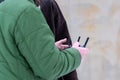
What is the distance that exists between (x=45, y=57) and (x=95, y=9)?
147cm

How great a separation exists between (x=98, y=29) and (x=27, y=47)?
149 centimetres

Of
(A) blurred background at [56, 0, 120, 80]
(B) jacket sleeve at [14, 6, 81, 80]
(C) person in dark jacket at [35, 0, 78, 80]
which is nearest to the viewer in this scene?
(B) jacket sleeve at [14, 6, 81, 80]

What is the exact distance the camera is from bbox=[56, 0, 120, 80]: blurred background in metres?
2.46

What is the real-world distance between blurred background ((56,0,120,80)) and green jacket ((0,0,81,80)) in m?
1.39

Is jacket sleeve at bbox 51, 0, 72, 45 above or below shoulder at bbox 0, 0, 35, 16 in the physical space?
below

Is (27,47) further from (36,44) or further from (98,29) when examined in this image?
(98,29)

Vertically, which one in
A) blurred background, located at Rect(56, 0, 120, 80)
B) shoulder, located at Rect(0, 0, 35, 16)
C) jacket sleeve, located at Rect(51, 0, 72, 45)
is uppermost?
shoulder, located at Rect(0, 0, 35, 16)

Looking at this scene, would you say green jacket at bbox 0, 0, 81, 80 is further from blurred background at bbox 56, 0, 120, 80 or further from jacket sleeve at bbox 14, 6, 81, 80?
blurred background at bbox 56, 0, 120, 80

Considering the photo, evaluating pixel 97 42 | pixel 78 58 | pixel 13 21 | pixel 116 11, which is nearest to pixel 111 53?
pixel 97 42

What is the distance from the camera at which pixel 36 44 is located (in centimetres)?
104

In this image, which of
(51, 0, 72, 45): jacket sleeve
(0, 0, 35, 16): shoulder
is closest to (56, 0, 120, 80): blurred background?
(51, 0, 72, 45): jacket sleeve

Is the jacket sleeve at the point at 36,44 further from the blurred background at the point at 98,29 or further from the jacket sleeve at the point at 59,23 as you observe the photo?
the blurred background at the point at 98,29

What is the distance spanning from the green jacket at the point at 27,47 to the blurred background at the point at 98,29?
1387 mm

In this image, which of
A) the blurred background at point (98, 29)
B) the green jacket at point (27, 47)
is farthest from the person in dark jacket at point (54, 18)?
the blurred background at point (98, 29)
